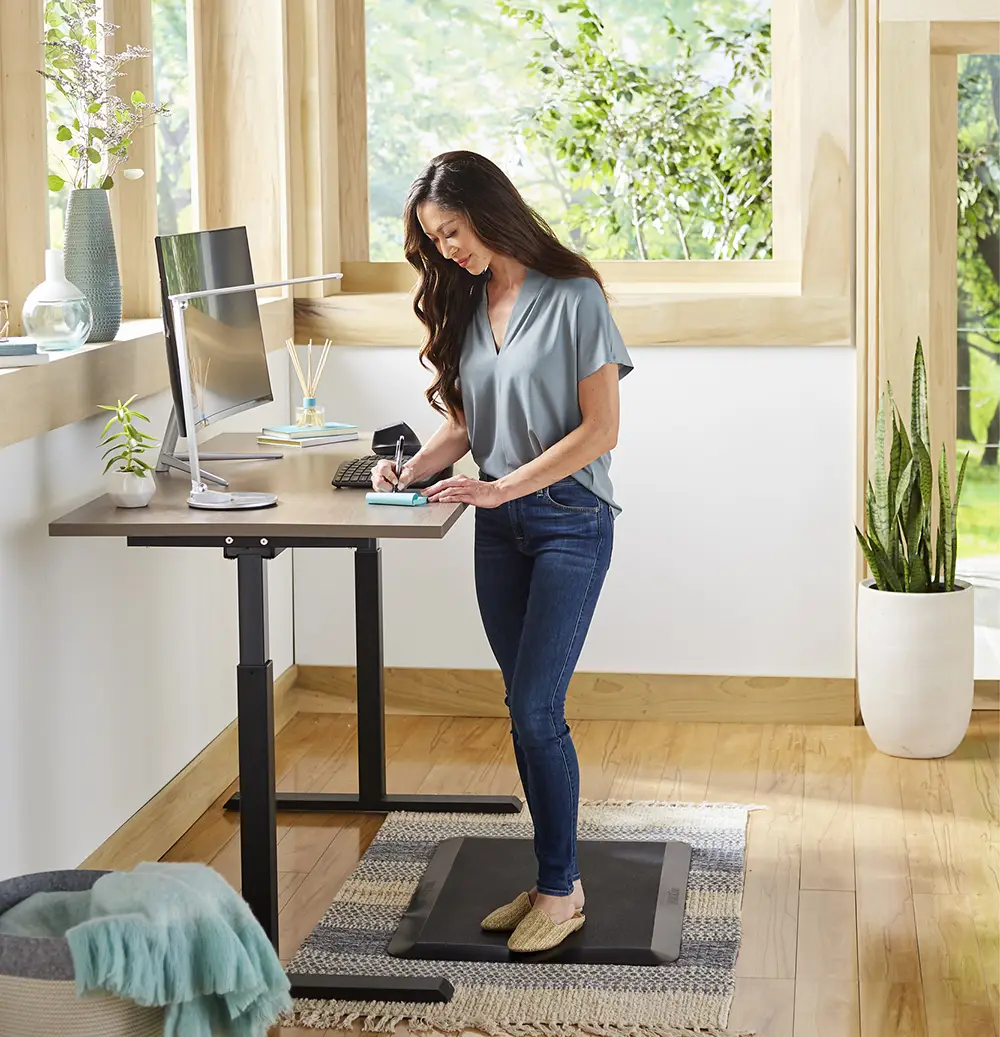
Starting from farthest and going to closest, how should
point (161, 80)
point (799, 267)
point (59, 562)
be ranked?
point (799, 267), point (161, 80), point (59, 562)

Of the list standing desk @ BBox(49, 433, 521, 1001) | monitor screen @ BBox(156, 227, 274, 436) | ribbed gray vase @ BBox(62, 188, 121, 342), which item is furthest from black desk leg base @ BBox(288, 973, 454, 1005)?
ribbed gray vase @ BBox(62, 188, 121, 342)

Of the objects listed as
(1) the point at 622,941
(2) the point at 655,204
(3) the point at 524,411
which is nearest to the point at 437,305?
(3) the point at 524,411

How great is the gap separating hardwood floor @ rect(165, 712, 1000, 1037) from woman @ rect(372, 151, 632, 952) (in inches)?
18.5

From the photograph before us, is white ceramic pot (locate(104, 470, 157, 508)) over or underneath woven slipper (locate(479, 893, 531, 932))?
over

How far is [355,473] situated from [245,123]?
5.29 feet

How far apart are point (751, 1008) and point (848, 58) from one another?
2.46m

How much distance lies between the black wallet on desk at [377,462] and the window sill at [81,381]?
1.49 feet

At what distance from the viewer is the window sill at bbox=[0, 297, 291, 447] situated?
2.61 metres

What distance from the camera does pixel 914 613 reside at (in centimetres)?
381

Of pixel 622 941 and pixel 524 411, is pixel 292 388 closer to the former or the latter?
pixel 524 411

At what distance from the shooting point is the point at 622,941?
114 inches

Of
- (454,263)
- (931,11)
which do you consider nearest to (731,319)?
(931,11)

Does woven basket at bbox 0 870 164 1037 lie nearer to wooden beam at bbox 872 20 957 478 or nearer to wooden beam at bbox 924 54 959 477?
wooden beam at bbox 872 20 957 478

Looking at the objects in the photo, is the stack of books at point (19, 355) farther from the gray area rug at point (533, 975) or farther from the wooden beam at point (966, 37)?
the wooden beam at point (966, 37)
